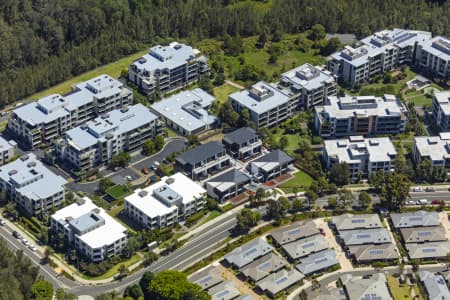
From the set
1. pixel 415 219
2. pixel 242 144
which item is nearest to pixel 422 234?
pixel 415 219

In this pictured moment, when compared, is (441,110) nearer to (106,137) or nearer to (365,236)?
(365,236)

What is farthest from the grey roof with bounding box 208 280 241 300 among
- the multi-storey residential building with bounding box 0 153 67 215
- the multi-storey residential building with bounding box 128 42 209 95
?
the multi-storey residential building with bounding box 128 42 209 95

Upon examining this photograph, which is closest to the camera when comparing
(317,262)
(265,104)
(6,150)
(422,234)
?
(317,262)

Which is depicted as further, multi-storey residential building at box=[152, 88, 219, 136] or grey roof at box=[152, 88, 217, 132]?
grey roof at box=[152, 88, 217, 132]

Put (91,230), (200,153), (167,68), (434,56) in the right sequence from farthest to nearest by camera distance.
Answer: (434,56)
(167,68)
(200,153)
(91,230)

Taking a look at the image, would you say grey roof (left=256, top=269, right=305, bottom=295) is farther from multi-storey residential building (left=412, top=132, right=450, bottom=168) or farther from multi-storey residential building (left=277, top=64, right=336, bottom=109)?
multi-storey residential building (left=277, top=64, right=336, bottom=109)

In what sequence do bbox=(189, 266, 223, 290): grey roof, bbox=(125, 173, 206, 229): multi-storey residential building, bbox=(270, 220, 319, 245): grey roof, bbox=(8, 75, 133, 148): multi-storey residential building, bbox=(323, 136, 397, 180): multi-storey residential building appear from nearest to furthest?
bbox=(189, 266, 223, 290): grey roof → bbox=(270, 220, 319, 245): grey roof → bbox=(125, 173, 206, 229): multi-storey residential building → bbox=(323, 136, 397, 180): multi-storey residential building → bbox=(8, 75, 133, 148): multi-storey residential building

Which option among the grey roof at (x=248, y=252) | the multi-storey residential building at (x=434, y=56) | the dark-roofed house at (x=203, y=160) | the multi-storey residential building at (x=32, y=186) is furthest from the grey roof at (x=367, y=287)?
the multi-storey residential building at (x=434, y=56)

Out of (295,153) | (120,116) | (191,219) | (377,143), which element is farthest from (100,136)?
(377,143)
